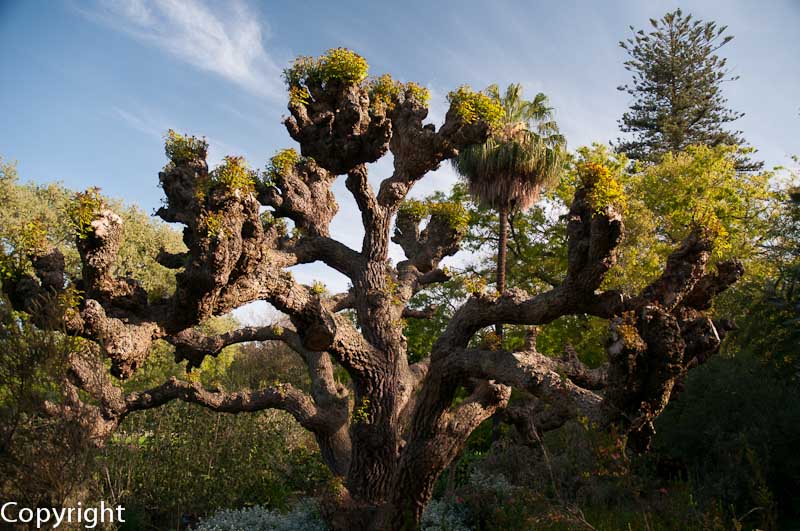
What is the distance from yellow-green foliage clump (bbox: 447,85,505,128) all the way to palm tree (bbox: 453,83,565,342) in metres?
8.85

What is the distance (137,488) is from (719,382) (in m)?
12.5

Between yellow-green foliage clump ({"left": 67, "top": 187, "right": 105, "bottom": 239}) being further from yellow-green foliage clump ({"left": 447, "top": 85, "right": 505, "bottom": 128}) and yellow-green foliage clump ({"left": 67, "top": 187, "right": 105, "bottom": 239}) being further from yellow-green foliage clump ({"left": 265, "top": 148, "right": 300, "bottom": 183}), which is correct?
yellow-green foliage clump ({"left": 447, "top": 85, "right": 505, "bottom": 128})


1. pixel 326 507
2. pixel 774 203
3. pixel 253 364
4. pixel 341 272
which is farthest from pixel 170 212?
pixel 774 203

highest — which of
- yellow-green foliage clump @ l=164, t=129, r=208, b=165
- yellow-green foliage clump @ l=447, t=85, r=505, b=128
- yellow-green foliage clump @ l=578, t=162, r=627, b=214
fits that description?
yellow-green foliage clump @ l=447, t=85, r=505, b=128

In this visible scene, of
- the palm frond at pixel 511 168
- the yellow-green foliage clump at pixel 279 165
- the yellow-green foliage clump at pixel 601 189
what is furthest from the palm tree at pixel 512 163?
the yellow-green foliage clump at pixel 601 189

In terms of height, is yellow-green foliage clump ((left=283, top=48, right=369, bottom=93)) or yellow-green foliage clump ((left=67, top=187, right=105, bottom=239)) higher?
yellow-green foliage clump ((left=283, top=48, right=369, bottom=93))

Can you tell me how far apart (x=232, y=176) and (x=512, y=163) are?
13.9 m

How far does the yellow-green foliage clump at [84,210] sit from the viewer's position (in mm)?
6992

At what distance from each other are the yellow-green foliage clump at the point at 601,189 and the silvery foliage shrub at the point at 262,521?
7844mm

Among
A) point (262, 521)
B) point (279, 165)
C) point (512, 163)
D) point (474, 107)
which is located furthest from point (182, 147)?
point (512, 163)

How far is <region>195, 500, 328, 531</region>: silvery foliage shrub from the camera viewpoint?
36.7 ft

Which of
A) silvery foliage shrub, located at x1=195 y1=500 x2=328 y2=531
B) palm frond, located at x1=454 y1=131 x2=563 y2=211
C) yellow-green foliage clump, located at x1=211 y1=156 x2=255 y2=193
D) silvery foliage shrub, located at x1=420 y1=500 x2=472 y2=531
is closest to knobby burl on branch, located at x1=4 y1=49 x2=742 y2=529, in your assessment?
yellow-green foliage clump, located at x1=211 y1=156 x2=255 y2=193

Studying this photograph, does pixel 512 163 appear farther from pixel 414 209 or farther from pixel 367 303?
pixel 367 303

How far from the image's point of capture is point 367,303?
10406 millimetres
